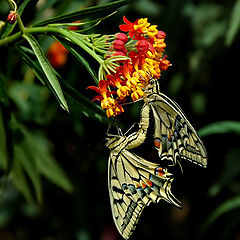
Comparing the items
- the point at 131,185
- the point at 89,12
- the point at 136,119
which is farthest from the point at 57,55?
the point at 89,12

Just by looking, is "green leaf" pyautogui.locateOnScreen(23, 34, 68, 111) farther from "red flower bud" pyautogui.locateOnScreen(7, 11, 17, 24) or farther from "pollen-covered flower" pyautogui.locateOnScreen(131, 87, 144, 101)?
"pollen-covered flower" pyautogui.locateOnScreen(131, 87, 144, 101)

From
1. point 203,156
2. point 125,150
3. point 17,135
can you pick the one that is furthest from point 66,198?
point 203,156

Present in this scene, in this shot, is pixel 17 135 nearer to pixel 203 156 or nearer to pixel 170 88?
pixel 203 156

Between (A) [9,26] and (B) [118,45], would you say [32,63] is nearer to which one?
(A) [9,26]

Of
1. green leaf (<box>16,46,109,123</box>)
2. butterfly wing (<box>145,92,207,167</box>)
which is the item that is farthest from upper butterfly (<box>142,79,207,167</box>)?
green leaf (<box>16,46,109,123</box>)

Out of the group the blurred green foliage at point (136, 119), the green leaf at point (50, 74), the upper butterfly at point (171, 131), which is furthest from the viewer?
the blurred green foliage at point (136, 119)

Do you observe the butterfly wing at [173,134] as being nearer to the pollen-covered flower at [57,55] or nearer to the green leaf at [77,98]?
the green leaf at [77,98]

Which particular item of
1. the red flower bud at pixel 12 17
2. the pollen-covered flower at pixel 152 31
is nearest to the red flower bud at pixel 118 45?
the pollen-covered flower at pixel 152 31
